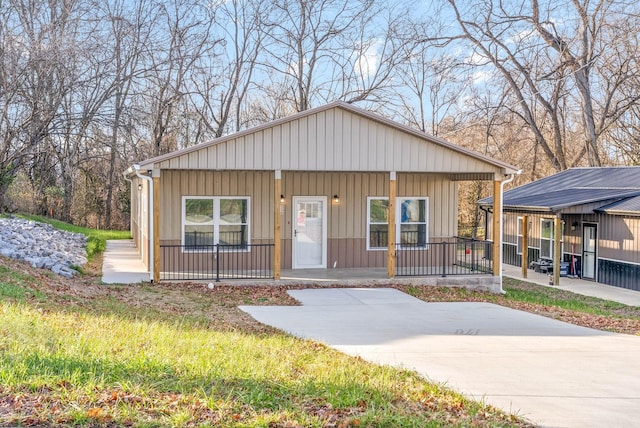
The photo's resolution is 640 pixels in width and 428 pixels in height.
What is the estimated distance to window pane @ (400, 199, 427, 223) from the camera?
17000mm

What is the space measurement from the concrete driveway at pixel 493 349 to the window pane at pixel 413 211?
4050mm

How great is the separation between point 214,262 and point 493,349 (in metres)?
8.94

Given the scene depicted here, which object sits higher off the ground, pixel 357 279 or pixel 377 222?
pixel 377 222

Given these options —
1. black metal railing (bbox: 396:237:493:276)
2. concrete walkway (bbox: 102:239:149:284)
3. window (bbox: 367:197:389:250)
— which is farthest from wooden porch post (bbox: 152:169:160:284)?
black metal railing (bbox: 396:237:493:276)

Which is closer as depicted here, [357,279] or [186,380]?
[186,380]

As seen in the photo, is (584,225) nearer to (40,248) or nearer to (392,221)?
(392,221)

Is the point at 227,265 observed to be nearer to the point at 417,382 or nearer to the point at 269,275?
the point at 269,275

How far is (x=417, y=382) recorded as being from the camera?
5910mm

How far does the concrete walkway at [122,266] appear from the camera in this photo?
47.1 feet

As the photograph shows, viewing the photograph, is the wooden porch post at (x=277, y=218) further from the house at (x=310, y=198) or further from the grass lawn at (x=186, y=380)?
the grass lawn at (x=186, y=380)

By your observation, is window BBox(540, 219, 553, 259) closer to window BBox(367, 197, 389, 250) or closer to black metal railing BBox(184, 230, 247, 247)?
window BBox(367, 197, 389, 250)

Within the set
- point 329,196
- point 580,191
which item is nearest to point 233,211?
point 329,196

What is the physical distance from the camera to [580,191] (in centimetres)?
2086

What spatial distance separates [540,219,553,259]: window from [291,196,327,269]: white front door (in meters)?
8.53
